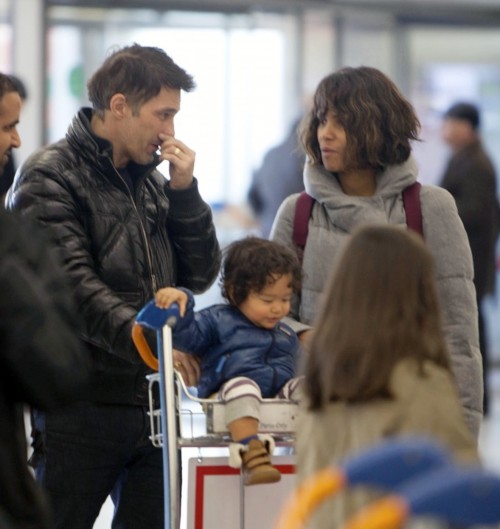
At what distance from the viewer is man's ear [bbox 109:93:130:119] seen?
11.0ft

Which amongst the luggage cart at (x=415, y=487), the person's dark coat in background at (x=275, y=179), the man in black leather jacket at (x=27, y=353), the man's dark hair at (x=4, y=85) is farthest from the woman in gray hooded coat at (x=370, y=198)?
the person's dark coat in background at (x=275, y=179)

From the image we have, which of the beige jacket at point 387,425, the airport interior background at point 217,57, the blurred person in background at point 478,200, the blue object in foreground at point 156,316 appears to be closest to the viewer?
the beige jacket at point 387,425

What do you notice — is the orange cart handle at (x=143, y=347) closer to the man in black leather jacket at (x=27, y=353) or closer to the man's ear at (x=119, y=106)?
the man's ear at (x=119, y=106)

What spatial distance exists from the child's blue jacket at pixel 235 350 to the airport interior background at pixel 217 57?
16.9ft

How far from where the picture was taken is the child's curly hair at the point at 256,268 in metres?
3.37

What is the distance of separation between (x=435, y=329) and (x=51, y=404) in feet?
2.57

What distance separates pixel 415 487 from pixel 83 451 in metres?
1.81

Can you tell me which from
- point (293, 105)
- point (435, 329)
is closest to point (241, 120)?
point (293, 105)

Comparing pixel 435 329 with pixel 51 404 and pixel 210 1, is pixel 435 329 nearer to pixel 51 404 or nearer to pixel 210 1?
pixel 51 404

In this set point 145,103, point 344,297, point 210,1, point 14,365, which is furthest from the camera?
Answer: point 210,1

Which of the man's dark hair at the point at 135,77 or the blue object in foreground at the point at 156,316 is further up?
the man's dark hair at the point at 135,77

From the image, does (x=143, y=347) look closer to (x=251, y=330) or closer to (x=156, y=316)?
(x=156, y=316)

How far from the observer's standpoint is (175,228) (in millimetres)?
3508

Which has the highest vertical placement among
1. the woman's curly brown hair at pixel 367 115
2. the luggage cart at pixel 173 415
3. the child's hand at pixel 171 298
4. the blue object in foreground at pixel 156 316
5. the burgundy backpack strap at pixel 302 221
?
the woman's curly brown hair at pixel 367 115
